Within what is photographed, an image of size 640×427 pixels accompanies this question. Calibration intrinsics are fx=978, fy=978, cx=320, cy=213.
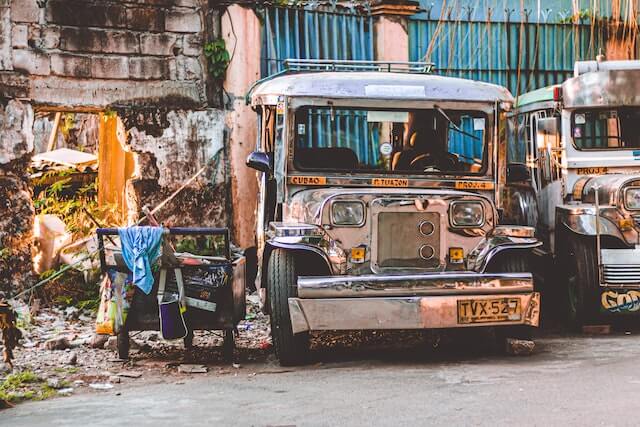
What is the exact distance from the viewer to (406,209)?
7145mm

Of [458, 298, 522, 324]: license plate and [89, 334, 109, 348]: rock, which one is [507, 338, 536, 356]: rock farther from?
[89, 334, 109, 348]: rock

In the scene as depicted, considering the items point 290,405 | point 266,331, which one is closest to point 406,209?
point 290,405

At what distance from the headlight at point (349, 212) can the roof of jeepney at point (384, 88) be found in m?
1.03

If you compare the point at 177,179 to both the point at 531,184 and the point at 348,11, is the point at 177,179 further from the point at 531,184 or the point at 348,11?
the point at 531,184

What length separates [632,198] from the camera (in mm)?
8359

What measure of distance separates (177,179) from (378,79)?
150 inches

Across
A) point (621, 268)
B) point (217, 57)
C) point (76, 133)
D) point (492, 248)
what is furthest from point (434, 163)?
point (76, 133)

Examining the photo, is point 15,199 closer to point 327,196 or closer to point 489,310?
point 327,196

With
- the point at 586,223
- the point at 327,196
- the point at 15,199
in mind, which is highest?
the point at 15,199

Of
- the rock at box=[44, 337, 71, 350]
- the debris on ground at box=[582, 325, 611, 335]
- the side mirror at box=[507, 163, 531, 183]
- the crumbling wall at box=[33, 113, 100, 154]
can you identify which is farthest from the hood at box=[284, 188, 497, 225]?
the crumbling wall at box=[33, 113, 100, 154]

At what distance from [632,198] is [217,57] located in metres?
5.00

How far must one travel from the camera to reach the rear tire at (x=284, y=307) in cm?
703

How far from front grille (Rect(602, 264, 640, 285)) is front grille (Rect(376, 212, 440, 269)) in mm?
2027

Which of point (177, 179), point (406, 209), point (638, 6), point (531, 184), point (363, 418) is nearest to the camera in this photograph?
point (363, 418)
